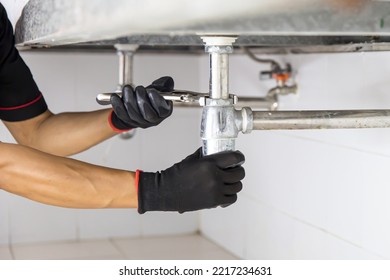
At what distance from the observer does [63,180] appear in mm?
981

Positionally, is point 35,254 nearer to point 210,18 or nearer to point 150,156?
point 150,156

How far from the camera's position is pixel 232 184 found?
930 mm

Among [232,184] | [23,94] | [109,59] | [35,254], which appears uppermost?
[109,59]

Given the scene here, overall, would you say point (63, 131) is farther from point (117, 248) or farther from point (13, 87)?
point (117, 248)

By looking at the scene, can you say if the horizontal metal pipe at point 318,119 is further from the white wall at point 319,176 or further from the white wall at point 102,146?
the white wall at point 102,146

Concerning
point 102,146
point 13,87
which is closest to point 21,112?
point 13,87

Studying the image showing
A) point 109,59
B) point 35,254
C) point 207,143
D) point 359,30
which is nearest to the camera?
point 359,30

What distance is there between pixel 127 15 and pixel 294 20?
0.16 metres

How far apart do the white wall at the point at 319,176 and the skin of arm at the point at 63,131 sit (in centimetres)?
45

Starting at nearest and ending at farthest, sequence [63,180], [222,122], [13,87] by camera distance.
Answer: [222,122]
[63,180]
[13,87]

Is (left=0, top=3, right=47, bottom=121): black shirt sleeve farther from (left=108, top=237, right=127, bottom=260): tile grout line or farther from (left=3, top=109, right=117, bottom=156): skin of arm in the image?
(left=108, top=237, right=127, bottom=260): tile grout line

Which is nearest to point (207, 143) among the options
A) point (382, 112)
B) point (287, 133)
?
point (382, 112)

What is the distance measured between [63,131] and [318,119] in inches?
25.6

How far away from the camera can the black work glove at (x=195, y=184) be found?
2.90 feet
